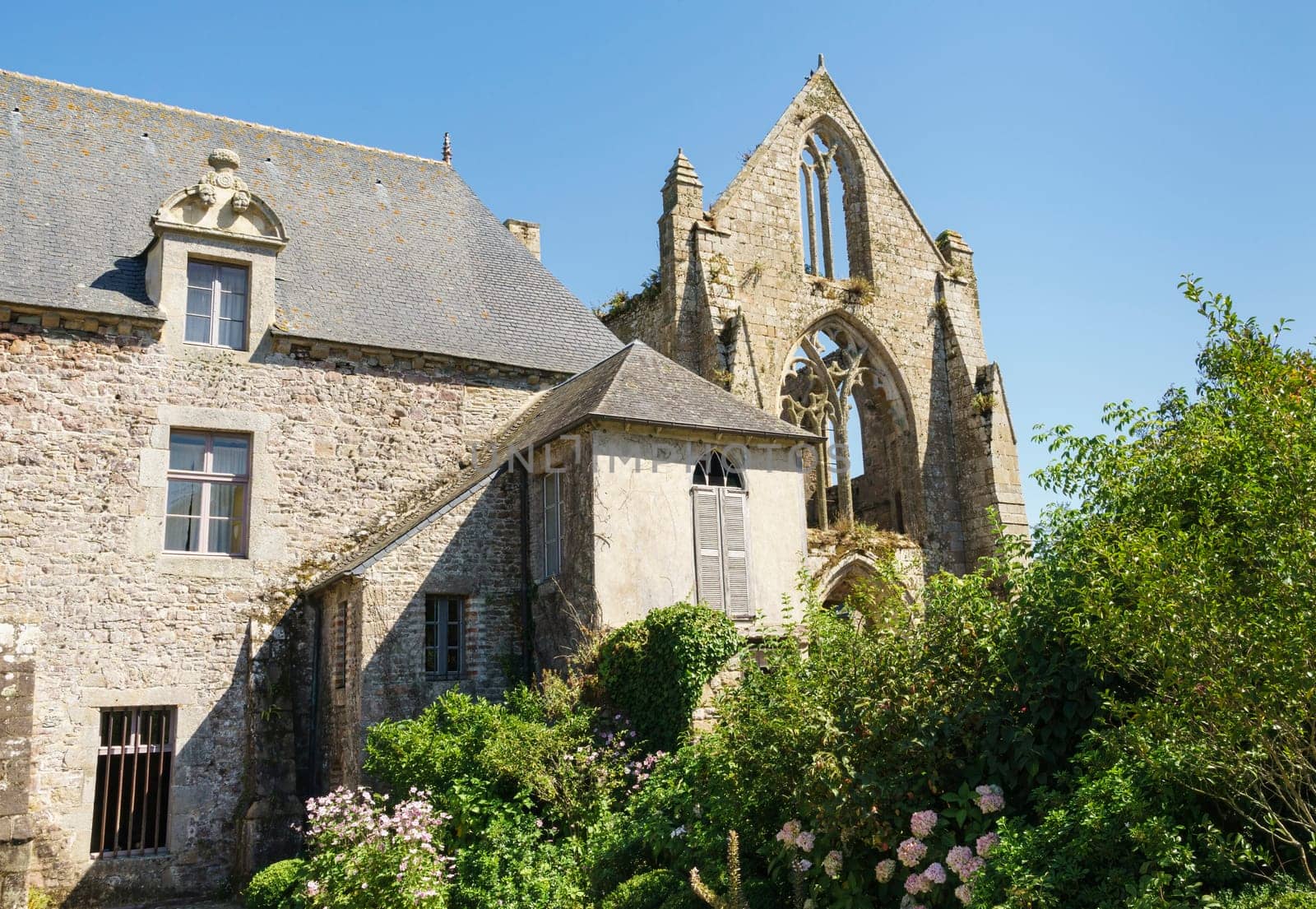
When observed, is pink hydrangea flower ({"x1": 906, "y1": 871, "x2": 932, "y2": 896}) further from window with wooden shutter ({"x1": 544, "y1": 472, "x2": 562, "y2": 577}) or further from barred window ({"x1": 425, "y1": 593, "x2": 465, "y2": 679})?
barred window ({"x1": 425, "y1": 593, "x2": 465, "y2": 679})

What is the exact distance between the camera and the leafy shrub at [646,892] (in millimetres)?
7387

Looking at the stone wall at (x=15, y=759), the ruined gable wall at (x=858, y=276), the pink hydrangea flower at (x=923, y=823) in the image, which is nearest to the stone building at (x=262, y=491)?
the stone wall at (x=15, y=759)

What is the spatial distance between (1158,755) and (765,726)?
8.16ft

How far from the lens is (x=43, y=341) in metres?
11.6

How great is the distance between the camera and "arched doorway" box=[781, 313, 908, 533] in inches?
679

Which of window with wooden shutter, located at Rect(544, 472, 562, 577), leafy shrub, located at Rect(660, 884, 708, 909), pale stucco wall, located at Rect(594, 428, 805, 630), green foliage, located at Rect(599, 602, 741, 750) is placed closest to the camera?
leafy shrub, located at Rect(660, 884, 708, 909)

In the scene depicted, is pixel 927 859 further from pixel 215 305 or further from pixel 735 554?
pixel 215 305

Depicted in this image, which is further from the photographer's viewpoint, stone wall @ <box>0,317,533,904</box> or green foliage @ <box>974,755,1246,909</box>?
stone wall @ <box>0,317,533,904</box>

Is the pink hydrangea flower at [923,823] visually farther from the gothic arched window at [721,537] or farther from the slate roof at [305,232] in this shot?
the slate roof at [305,232]

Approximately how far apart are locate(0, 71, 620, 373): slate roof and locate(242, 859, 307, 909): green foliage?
5.97 m

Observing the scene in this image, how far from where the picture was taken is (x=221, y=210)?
42.0ft

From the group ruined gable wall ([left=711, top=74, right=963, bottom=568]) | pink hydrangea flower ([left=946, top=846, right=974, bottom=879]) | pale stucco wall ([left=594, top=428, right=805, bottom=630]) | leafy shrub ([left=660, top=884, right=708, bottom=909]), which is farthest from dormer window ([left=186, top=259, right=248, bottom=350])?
pink hydrangea flower ([left=946, top=846, right=974, bottom=879])

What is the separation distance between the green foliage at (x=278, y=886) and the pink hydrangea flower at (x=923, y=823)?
19.1 feet

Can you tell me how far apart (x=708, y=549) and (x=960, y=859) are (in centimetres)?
617
